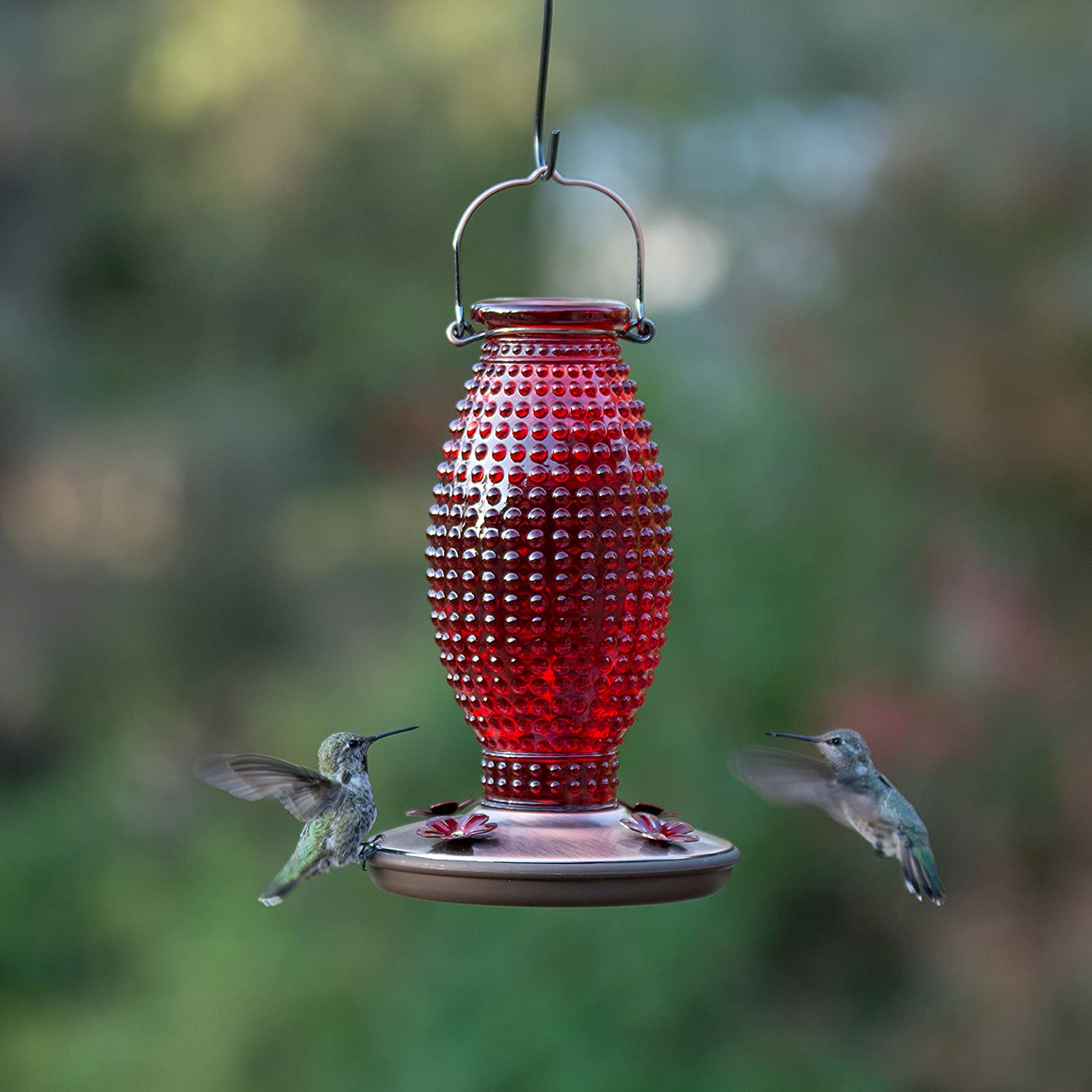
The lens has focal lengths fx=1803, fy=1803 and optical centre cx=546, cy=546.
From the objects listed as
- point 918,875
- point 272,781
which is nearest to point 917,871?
point 918,875

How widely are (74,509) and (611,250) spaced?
4212 mm

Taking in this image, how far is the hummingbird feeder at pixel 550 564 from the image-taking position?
11.2 ft

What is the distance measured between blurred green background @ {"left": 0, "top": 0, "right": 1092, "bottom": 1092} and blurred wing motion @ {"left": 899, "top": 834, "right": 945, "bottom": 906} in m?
4.29

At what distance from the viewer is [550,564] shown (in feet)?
11.2

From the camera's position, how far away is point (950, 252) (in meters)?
8.71

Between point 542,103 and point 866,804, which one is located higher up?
point 542,103

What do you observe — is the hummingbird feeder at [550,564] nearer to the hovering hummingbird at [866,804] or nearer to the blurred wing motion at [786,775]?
the blurred wing motion at [786,775]

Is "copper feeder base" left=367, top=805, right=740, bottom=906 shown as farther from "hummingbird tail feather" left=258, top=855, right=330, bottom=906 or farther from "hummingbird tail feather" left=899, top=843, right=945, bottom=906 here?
"hummingbird tail feather" left=899, top=843, right=945, bottom=906

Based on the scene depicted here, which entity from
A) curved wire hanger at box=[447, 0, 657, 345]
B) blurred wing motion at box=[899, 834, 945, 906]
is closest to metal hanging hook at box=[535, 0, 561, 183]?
curved wire hanger at box=[447, 0, 657, 345]

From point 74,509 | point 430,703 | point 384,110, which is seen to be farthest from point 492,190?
point 74,509

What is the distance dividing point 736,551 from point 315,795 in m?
5.20

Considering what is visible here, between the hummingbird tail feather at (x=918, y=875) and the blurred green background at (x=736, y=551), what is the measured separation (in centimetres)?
431

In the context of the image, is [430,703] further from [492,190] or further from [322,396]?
[492,190]

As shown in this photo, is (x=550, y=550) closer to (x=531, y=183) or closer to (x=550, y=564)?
(x=550, y=564)
